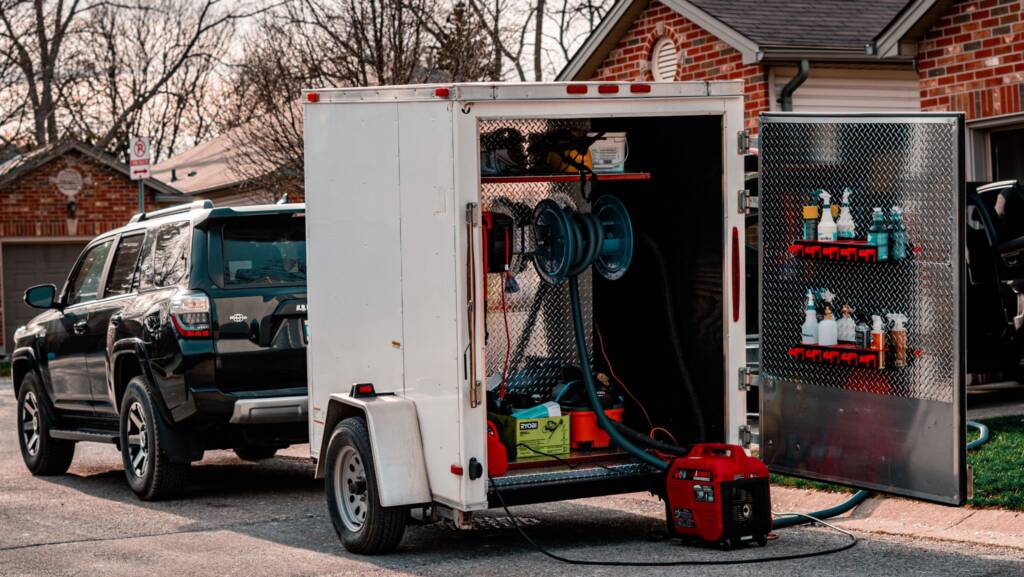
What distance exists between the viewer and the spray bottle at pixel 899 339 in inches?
283

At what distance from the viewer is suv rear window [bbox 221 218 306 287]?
972 centimetres

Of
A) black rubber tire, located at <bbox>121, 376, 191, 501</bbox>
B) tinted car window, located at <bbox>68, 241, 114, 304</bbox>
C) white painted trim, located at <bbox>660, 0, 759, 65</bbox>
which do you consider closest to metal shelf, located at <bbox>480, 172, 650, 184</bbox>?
black rubber tire, located at <bbox>121, 376, 191, 501</bbox>

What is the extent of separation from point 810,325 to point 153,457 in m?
4.65

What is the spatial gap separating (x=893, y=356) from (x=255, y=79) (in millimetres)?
16853

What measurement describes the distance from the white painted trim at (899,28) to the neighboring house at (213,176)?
15.7 meters

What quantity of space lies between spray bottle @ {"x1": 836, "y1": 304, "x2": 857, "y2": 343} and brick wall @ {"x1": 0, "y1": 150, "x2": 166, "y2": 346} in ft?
80.6

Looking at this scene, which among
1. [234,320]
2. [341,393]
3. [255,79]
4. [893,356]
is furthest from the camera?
[255,79]

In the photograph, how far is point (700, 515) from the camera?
737 cm

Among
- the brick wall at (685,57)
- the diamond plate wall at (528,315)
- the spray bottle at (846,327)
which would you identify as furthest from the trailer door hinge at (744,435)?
the brick wall at (685,57)

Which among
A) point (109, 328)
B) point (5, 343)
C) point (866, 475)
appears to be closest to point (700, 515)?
point (866, 475)

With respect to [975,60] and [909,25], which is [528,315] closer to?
[909,25]

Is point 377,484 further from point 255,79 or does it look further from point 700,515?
point 255,79

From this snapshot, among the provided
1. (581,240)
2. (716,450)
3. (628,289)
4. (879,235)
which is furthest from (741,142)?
(716,450)

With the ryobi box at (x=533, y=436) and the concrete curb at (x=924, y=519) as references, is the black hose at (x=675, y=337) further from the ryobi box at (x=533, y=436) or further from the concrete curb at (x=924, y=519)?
the concrete curb at (x=924, y=519)
